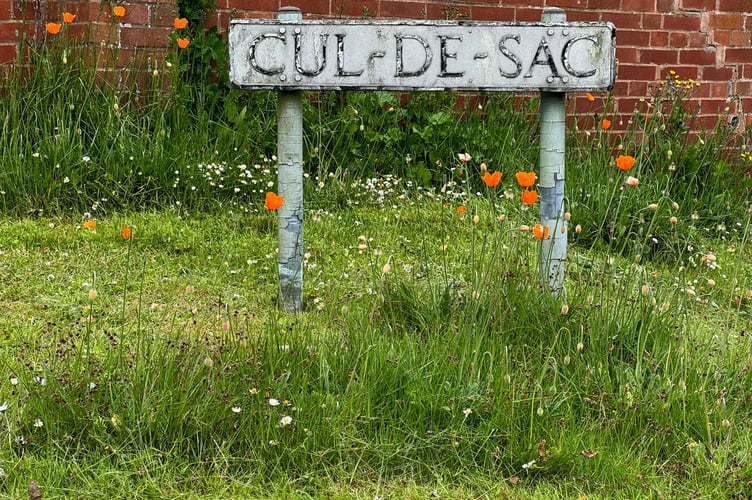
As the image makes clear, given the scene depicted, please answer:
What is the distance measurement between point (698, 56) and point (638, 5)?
578mm

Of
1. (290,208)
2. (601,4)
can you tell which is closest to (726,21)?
(601,4)

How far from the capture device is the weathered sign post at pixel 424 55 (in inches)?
140

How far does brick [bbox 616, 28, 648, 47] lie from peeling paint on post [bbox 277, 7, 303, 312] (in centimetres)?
337

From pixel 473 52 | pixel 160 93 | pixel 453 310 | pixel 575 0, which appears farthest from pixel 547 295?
pixel 575 0

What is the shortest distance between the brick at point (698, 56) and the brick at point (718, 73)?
0.05 meters

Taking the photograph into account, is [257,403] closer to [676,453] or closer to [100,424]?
[100,424]

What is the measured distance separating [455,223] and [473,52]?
4.72ft

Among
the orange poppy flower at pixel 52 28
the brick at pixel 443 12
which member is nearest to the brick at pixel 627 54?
the brick at pixel 443 12

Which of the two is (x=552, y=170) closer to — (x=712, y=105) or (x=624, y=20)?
(x=624, y=20)

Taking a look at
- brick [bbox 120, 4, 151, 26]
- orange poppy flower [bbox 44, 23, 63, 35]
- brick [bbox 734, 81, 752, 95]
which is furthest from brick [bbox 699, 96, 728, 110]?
orange poppy flower [bbox 44, 23, 63, 35]

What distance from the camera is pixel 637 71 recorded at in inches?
254

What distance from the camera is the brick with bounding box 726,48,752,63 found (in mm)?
6660

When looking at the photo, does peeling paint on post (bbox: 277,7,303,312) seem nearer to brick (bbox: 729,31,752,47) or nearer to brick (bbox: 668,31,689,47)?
brick (bbox: 668,31,689,47)

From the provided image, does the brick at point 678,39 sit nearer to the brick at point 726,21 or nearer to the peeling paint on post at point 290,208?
the brick at point 726,21
